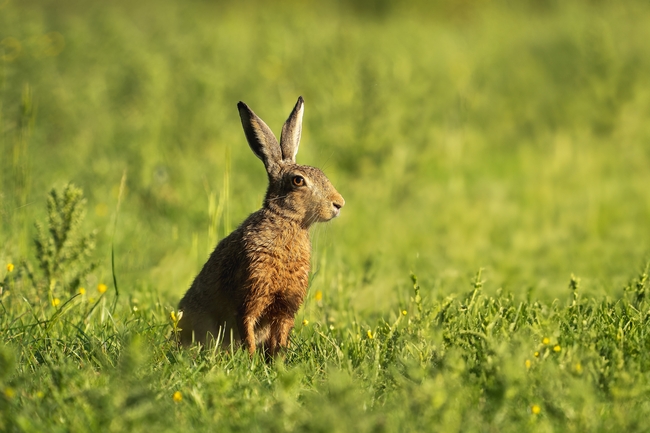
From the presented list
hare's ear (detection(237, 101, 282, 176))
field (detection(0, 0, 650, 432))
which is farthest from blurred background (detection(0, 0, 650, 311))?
hare's ear (detection(237, 101, 282, 176))

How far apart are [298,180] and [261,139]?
0.33 m

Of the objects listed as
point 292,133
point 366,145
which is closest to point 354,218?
point 366,145

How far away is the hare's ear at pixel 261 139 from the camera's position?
4.53m

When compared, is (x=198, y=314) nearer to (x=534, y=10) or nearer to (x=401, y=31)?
(x=401, y=31)

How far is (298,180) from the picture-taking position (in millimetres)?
4543

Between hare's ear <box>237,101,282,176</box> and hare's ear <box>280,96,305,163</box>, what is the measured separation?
97 mm

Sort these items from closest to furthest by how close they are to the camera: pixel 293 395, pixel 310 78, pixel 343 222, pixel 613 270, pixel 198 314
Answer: pixel 293 395
pixel 198 314
pixel 613 270
pixel 343 222
pixel 310 78

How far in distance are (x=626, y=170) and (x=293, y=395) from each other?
8.44 meters

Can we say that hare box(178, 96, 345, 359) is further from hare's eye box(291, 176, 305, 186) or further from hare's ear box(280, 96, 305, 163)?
hare's ear box(280, 96, 305, 163)

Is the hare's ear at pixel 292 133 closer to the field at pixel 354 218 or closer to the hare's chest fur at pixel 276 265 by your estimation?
the field at pixel 354 218

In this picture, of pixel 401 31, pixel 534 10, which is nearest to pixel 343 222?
pixel 401 31

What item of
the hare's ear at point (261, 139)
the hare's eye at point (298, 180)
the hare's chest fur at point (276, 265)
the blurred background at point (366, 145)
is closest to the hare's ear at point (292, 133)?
the hare's ear at point (261, 139)

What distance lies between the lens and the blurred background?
263 inches

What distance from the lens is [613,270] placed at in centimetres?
716
